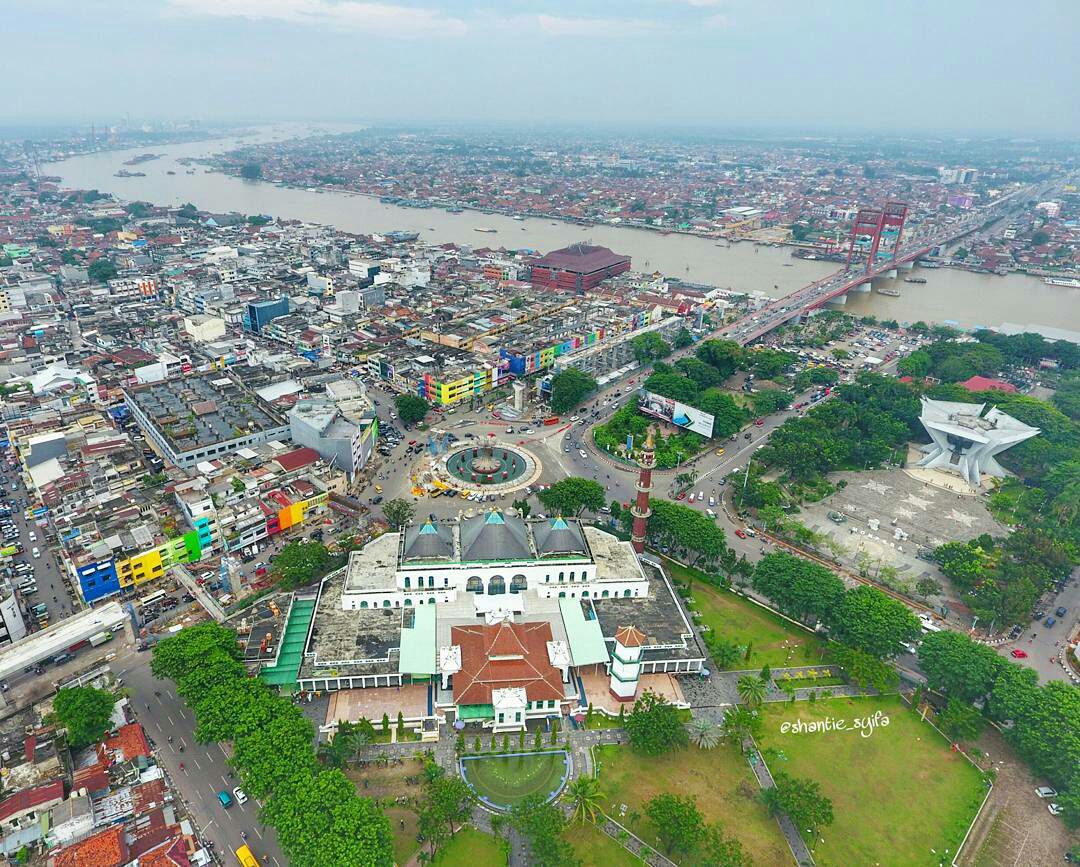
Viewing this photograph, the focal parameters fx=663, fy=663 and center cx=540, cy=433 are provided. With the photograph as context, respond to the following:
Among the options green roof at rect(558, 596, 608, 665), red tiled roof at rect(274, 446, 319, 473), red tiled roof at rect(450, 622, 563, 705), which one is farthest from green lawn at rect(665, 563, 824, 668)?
red tiled roof at rect(274, 446, 319, 473)

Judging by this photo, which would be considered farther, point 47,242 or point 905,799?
point 47,242

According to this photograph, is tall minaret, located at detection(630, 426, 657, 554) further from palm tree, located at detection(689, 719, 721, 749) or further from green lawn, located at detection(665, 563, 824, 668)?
palm tree, located at detection(689, 719, 721, 749)

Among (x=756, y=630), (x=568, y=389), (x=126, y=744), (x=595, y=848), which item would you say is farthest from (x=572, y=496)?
(x=126, y=744)

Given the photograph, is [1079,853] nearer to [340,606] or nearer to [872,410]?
[340,606]

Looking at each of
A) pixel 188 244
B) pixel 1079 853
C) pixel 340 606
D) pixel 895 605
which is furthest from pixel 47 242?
pixel 1079 853

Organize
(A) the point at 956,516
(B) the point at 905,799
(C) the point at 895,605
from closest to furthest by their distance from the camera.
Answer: (B) the point at 905,799, (C) the point at 895,605, (A) the point at 956,516

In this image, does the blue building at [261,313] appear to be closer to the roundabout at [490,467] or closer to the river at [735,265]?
the roundabout at [490,467]

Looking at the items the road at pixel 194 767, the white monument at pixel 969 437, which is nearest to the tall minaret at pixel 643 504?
the road at pixel 194 767
